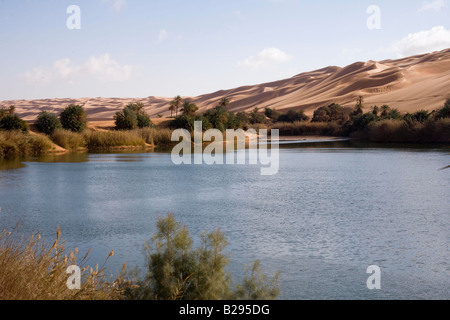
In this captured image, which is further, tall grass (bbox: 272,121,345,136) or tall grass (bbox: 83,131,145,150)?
tall grass (bbox: 272,121,345,136)

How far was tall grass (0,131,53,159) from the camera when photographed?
3572 centimetres

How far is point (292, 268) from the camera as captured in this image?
9.08m

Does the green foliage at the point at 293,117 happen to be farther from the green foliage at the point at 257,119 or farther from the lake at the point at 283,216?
the lake at the point at 283,216

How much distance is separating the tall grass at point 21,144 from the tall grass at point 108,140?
561 centimetres

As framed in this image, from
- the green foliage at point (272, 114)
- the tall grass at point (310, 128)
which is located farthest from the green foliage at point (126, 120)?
the green foliage at point (272, 114)

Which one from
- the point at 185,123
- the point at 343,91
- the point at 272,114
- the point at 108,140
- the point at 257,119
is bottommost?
the point at 108,140

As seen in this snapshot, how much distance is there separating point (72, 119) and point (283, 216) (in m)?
36.7

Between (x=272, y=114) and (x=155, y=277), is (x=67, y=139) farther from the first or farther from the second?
(x=272, y=114)

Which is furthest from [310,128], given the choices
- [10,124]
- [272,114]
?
[10,124]

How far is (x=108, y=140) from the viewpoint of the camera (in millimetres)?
45969

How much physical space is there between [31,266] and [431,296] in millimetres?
5700

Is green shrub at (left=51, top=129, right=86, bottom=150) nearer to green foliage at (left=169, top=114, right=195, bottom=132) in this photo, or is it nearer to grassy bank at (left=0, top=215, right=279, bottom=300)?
green foliage at (left=169, top=114, right=195, bottom=132)

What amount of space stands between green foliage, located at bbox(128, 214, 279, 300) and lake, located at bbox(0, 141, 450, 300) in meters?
1.78

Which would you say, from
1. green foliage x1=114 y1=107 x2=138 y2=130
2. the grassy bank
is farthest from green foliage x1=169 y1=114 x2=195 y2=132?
the grassy bank
